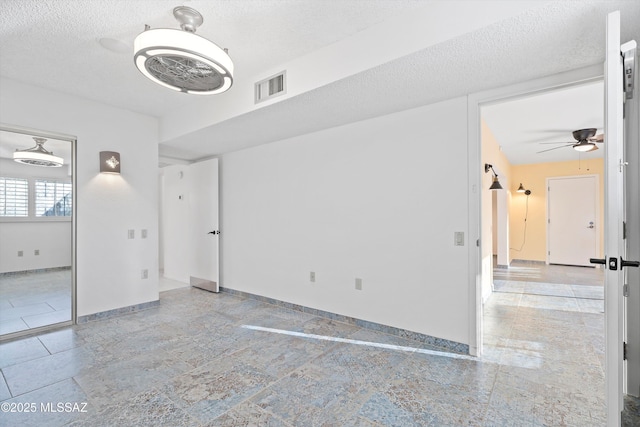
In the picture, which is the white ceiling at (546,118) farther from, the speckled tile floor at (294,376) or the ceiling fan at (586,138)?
the speckled tile floor at (294,376)

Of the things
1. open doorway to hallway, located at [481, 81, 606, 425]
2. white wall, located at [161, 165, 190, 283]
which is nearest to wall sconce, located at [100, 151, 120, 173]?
white wall, located at [161, 165, 190, 283]

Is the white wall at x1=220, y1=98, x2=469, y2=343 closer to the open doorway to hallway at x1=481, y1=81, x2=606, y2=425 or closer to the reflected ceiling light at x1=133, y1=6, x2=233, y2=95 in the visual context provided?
the open doorway to hallway at x1=481, y1=81, x2=606, y2=425

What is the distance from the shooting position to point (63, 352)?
106 inches

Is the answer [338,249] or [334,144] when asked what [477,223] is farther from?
[334,144]

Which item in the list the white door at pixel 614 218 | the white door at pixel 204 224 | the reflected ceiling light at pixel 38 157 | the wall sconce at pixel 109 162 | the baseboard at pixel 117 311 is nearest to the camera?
the white door at pixel 614 218

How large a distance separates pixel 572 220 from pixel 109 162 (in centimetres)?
881

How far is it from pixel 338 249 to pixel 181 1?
8.47 ft

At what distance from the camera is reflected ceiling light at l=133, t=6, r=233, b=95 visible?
5.93 feet

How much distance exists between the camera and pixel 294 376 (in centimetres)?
227

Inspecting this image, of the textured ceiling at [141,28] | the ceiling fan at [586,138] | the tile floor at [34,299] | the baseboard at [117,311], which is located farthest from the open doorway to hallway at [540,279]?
the tile floor at [34,299]

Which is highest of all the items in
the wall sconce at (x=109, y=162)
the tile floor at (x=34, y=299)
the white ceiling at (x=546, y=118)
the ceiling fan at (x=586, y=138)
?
the white ceiling at (x=546, y=118)

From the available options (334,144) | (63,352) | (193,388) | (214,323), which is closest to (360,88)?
(334,144)

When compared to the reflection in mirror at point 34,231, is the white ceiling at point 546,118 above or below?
above

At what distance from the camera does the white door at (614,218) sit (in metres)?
1.35
